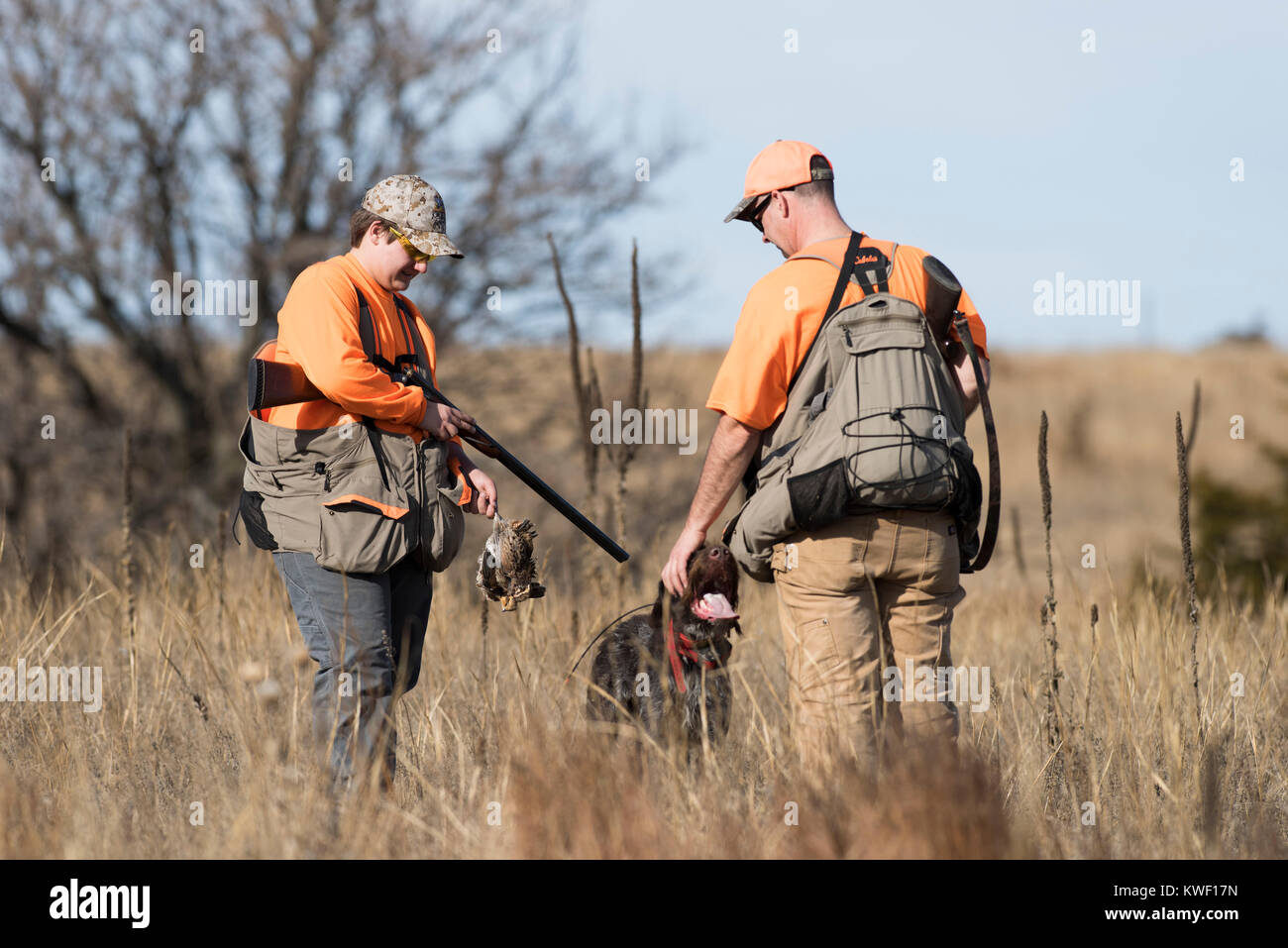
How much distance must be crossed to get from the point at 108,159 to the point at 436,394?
998 cm

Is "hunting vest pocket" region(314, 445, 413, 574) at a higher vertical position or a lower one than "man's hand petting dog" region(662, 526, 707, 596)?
higher

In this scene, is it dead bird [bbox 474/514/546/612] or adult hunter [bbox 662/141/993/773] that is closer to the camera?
adult hunter [bbox 662/141/993/773]

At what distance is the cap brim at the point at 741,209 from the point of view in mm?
3469

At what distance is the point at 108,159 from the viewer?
11.9 metres

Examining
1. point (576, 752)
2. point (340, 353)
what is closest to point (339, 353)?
point (340, 353)

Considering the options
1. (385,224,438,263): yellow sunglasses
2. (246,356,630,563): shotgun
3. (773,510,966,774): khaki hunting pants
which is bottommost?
(773,510,966,774): khaki hunting pants

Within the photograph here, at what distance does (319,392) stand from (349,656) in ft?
2.47

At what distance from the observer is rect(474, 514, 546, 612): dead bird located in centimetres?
370

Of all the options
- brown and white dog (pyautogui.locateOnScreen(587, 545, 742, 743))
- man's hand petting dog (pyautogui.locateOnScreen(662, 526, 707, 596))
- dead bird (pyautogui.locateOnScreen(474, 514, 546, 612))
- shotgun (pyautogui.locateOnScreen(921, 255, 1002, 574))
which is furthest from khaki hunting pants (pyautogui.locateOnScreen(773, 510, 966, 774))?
dead bird (pyautogui.locateOnScreen(474, 514, 546, 612))

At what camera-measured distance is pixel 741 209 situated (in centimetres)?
350

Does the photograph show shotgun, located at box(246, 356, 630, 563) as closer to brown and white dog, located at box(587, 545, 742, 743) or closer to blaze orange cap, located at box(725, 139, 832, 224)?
brown and white dog, located at box(587, 545, 742, 743)

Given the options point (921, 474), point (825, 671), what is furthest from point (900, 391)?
point (825, 671)

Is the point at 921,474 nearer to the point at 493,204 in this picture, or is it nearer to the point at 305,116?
the point at 493,204

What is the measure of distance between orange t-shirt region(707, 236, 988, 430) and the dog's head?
678mm
